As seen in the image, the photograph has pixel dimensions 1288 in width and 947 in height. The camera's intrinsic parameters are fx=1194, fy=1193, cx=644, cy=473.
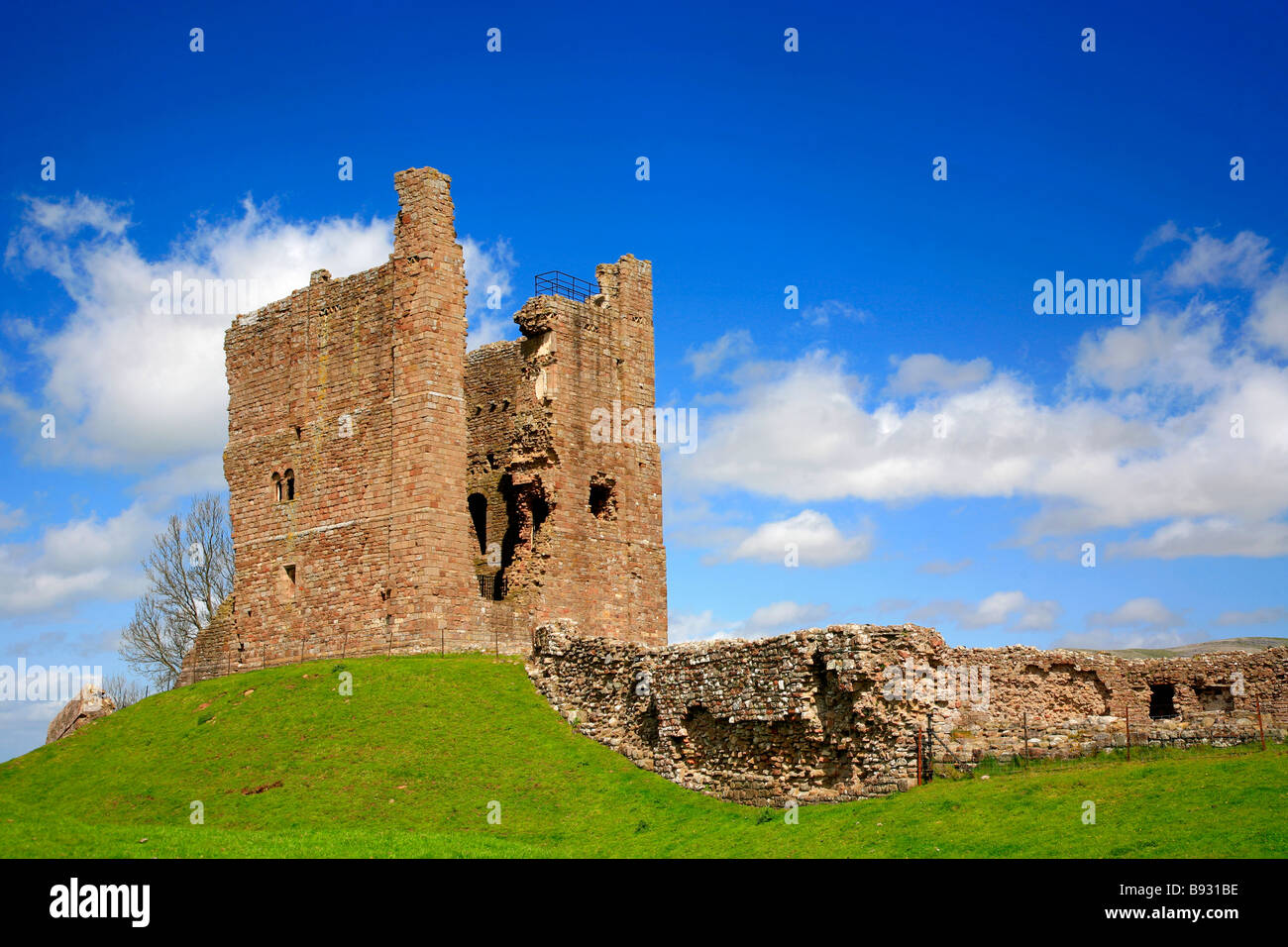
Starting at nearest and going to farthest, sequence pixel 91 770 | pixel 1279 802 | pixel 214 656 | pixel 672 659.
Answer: pixel 1279 802 < pixel 672 659 < pixel 91 770 < pixel 214 656

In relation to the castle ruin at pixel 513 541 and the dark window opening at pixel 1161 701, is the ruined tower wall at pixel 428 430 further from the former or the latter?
the dark window opening at pixel 1161 701

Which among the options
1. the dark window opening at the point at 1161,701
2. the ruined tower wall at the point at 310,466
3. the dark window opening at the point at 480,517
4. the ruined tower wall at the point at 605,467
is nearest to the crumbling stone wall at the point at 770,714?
the dark window opening at the point at 1161,701

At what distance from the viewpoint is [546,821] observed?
71.1ft

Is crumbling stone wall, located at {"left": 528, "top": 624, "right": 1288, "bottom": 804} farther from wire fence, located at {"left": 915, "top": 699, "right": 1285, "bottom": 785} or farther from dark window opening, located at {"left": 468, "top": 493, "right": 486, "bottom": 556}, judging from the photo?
dark window opening, located at {"left": 468, "top": 493, "right": 486, "bottom": 556}

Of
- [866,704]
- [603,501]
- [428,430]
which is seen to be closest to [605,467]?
[603,501]

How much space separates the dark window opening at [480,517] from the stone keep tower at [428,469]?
6cm

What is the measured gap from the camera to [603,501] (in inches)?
1433

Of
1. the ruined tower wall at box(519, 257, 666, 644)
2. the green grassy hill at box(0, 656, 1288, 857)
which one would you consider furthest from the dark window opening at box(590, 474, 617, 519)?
the green grassy hill at box(0, 656, 1288, 857)

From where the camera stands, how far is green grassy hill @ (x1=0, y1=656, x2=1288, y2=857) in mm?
15523

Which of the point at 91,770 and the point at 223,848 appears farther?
the point at 91,770

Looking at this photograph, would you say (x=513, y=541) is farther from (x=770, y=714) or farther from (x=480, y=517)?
(x=770, y=714)

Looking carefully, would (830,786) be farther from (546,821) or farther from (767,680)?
(546,821)
